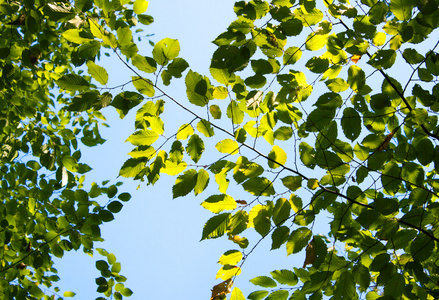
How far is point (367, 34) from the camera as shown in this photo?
169cm

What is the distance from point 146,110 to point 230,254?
0.89m

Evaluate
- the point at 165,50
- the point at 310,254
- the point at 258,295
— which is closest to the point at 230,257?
the point at 258,295

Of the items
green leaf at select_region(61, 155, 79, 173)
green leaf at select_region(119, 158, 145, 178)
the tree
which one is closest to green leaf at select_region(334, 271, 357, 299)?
the tree

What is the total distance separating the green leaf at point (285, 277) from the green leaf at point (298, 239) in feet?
0.56

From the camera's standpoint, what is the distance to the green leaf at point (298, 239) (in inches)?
65.7

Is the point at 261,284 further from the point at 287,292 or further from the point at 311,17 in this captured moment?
the point at 311,17

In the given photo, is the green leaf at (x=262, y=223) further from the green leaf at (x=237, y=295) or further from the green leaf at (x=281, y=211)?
the green leaf at (x=237, y=295)

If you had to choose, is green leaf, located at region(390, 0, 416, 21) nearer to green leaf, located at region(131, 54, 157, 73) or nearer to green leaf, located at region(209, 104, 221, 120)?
green leaf, located at region(209, 104, 221, 120)

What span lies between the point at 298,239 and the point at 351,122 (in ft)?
2.16

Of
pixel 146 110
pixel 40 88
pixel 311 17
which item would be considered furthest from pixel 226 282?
pixel 40 88

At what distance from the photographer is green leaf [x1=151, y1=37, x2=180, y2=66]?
1562 millimetres

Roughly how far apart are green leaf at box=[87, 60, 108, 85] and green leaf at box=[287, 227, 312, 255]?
121 cm

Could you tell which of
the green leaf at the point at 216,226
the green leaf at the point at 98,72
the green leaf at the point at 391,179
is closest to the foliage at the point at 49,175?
the green leaf at the point at 98,72

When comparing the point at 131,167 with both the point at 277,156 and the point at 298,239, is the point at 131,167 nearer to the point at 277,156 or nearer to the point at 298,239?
the point at 277,156
